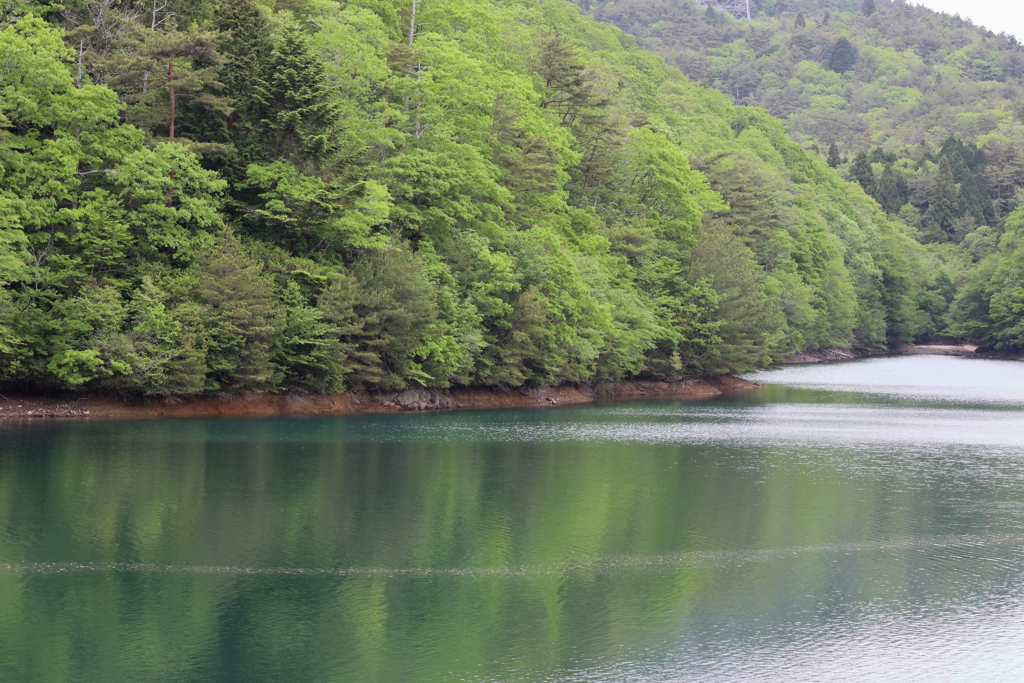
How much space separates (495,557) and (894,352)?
121990mm

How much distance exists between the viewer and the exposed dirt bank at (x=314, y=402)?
4406 cm

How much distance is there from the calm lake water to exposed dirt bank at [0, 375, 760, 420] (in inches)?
123

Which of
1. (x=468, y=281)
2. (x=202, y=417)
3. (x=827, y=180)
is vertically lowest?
(x=202, y=417)

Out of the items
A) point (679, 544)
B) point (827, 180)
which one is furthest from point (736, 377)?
point (827, 180)

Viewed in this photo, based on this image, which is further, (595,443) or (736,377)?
(736,377)

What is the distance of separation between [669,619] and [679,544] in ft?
20.4

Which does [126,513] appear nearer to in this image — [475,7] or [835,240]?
[475,7]

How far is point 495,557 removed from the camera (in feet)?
77.2

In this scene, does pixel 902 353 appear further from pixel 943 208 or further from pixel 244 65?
pixel 244 65

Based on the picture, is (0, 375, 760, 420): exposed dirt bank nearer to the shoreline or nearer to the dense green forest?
the dense green forest

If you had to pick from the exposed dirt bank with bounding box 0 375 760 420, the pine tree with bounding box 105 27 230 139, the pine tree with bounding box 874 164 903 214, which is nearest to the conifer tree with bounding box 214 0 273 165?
the pine tree with bounding box 105 27 230 139

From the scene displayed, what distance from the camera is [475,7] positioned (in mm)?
70062

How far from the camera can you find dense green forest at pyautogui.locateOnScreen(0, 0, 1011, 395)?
44.1 meters

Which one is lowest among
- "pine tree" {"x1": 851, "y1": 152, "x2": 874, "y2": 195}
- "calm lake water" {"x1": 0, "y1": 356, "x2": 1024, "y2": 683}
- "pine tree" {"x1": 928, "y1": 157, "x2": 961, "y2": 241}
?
"calm lake water" {"x1": 0, "y1": 356, "x2": 1024, "y2": 683}
